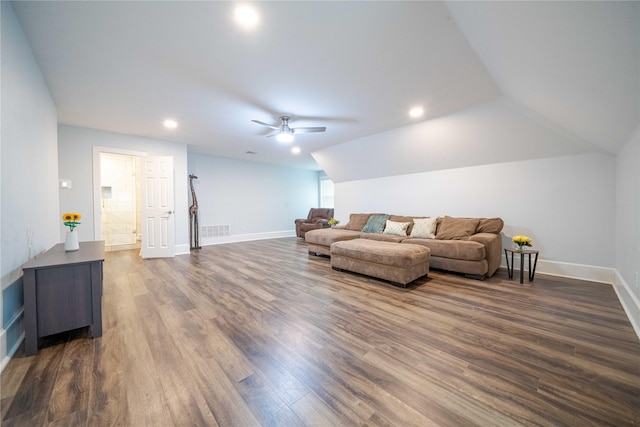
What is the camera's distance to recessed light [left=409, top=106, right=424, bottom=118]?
11.1 ft

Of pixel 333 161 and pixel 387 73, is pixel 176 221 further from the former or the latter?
pixel 387 73

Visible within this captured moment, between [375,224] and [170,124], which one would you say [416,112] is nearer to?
[375,224]

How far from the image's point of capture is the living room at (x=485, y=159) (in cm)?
168

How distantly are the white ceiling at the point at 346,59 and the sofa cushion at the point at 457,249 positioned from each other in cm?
181

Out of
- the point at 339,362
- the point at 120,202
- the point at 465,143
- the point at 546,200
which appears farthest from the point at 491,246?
the point at 120,202

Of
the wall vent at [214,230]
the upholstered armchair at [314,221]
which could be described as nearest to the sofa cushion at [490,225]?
the upholstered armchair at [314,221]

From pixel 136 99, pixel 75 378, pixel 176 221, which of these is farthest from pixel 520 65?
pixel 176 221

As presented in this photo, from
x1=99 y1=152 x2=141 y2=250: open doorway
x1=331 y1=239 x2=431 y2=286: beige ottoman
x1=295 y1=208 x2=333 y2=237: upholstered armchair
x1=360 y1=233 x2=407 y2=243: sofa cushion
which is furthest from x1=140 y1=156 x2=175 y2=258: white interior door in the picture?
x1=360 y1=233 x2=407 y2=243: sofa cushion

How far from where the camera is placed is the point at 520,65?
2049 mm

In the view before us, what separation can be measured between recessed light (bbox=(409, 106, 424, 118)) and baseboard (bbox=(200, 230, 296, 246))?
5637mm

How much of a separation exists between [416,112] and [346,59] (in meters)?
1.76

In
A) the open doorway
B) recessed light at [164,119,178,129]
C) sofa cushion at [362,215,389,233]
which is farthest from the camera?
the open doorway

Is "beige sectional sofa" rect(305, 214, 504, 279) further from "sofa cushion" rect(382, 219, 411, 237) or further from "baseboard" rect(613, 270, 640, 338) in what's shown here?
"baseboard" rect(613, 270, 640, 338)

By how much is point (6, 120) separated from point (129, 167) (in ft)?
18.0
